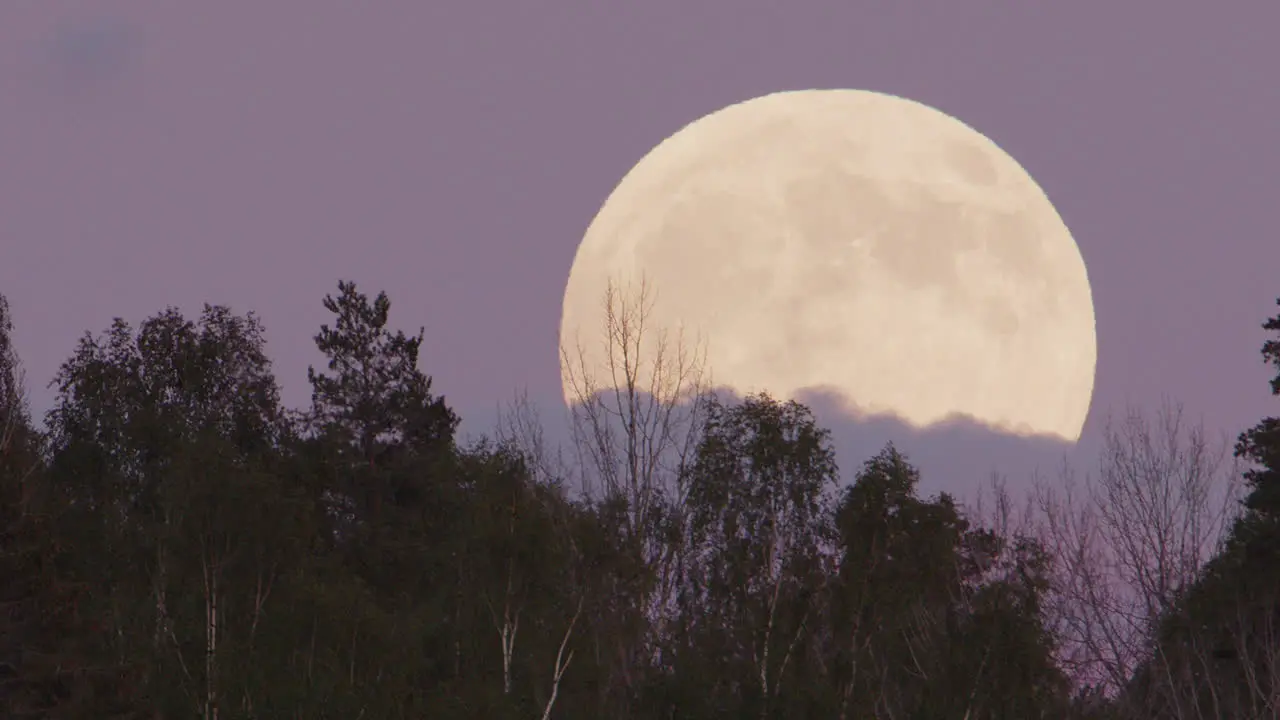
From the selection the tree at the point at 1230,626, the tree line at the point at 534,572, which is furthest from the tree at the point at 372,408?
the tree at the point at 1230,626

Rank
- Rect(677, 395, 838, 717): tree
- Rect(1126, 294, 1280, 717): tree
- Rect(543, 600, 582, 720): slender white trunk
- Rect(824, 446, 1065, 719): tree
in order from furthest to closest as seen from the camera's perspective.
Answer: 1. Rect(677, 395, 838, 717): tree
2. Rect(1126, 294, 1280, 717): tree
3. Rect(543, 600, 582, 720): slender white trunk
4. Rect(824, 446, 1065, 719): tree

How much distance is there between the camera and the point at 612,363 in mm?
53312

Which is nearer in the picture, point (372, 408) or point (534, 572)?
point (534, 572)

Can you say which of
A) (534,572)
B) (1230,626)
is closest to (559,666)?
Answer: (534,572)

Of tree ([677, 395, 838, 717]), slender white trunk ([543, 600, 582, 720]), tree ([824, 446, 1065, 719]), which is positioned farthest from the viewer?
tree ([677, 395, 838, 717])

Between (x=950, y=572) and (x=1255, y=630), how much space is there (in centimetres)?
937

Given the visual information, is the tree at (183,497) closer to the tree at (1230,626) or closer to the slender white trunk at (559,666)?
the slender white trunk at (559,666)

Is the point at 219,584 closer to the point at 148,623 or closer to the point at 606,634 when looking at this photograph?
the point at 148,623

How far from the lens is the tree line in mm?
34719

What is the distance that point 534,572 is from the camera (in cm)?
3609

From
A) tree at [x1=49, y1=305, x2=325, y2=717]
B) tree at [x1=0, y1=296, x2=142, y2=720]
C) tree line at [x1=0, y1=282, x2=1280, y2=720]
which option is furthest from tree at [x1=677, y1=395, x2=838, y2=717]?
Result: tree at [x1=0, y1=296, x2=142, y2=720]

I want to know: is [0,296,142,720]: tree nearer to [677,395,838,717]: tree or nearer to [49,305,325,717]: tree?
[49,305,325,717]: tree

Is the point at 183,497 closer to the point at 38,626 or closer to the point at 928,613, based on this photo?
the point at 38,626

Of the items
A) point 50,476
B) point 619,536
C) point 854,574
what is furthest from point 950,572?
point 50,476
